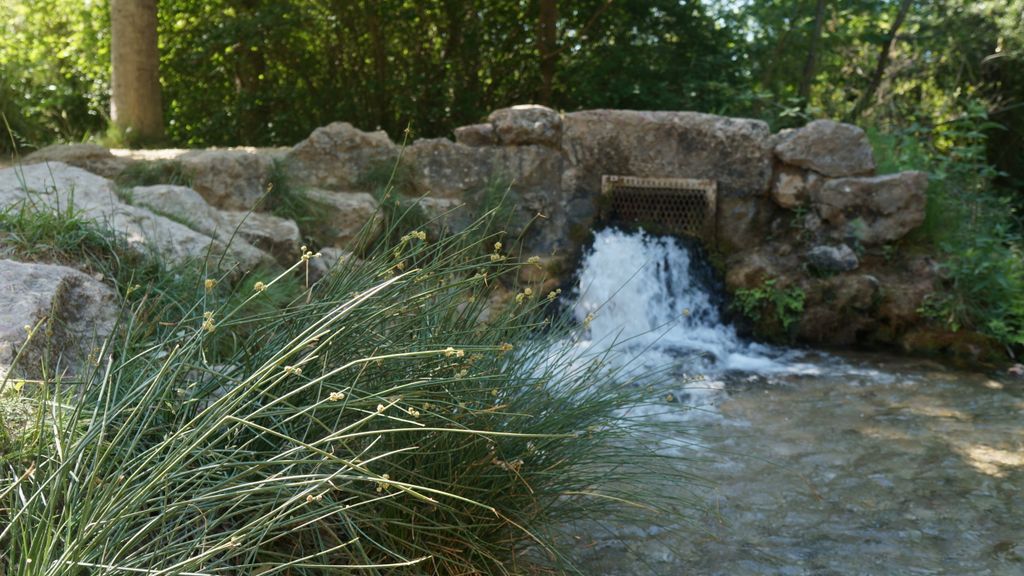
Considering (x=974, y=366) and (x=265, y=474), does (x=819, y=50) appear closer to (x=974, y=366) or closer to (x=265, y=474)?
(x=974, y=366)

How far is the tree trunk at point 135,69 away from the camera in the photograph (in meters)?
7.14

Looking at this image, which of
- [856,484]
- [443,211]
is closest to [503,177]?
[443,211]

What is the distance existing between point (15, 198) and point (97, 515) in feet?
9.16

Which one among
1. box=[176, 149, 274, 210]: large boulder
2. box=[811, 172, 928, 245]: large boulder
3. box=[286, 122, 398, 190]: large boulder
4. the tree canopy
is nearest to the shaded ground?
box=[811, 172, 928, 245]: large boulder

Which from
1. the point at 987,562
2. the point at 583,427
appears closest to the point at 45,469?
the point at 583,427

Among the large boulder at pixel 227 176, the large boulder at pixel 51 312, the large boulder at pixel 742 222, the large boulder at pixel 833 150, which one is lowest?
the large boulder at pixel 742 222

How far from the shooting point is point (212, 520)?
5.72 ft

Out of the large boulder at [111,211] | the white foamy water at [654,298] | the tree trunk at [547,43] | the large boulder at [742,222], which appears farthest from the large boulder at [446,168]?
the tree trunk at [547,43]

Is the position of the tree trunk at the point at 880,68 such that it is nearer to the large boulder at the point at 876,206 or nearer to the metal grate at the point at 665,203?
the large boulder at the point at 876,206

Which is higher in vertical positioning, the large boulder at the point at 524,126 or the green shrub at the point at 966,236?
the large boulder at the point at 524,126

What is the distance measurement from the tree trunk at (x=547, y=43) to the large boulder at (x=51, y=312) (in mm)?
6574

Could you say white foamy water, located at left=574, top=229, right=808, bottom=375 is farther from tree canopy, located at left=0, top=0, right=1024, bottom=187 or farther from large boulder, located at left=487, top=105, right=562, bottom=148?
tree canopy, located at left=0, top=0, right=1024, bottom=187

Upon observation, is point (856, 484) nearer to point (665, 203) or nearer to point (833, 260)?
point (833, 260)

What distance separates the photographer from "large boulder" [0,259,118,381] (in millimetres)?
2504
